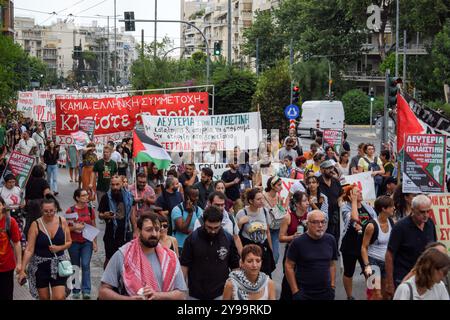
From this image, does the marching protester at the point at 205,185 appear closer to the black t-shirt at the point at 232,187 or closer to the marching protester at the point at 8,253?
the black t-shirt at the point at 232,187

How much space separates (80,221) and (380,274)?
3.38m

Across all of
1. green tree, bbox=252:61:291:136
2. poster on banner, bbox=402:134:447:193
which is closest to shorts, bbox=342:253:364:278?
poster on banner, bbox=402:134:447:193

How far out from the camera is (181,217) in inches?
394

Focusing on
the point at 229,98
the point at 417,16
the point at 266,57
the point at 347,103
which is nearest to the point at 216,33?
the point at 266,57

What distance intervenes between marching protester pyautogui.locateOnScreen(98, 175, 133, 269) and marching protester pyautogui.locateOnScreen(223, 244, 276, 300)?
454 centimetres

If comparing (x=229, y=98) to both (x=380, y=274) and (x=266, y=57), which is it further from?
(x=266, y=57)

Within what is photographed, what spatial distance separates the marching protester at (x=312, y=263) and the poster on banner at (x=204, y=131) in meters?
10.0

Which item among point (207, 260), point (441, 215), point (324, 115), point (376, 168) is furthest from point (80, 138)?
point (324, 115)

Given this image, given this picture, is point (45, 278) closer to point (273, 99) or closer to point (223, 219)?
point (223, 219)

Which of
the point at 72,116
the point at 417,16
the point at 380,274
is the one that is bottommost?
the point at 380,274

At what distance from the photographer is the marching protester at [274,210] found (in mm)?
10836

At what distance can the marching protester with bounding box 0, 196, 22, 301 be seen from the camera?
8617 millimetres

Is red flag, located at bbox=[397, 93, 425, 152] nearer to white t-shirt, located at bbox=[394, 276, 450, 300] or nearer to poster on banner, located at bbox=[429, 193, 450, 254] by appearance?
poster on banner, located at bbox=[429, 193, 450, 254]

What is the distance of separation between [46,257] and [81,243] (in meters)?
1.57
